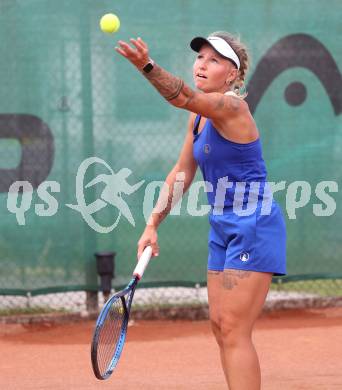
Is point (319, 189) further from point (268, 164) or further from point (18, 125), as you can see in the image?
point (18, 125)

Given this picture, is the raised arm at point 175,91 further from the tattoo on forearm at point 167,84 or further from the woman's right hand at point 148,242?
the woman's right hand at point 148,242

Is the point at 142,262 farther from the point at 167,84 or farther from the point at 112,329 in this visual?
the point at 167,84

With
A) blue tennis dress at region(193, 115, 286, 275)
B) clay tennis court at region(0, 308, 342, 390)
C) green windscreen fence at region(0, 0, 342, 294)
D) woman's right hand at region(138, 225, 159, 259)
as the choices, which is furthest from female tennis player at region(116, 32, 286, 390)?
green windscreen fence at region(0, 0, 342, 294)

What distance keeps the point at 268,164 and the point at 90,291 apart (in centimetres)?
143

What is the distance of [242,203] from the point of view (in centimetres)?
318

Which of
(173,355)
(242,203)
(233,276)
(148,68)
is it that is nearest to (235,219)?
(242,203)

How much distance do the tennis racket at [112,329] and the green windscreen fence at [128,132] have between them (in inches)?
87.2

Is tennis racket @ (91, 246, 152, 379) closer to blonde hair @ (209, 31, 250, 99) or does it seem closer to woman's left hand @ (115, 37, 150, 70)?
blonde hair @ (209, 31, 250, 99)

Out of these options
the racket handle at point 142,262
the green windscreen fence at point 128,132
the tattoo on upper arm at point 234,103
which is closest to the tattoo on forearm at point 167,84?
the tattoo on upper arm at point 234,103

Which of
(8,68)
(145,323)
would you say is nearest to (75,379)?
(145,323)

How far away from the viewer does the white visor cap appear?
3.15 m

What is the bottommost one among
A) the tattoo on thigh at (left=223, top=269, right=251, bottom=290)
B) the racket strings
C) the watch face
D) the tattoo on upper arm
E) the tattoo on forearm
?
the racket strings

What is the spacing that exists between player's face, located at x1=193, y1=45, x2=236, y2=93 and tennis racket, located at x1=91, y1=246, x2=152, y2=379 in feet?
2.19

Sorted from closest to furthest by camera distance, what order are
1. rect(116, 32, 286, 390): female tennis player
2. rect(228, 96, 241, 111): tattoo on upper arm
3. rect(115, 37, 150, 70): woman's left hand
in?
1. rect(115, 37, 150, 70): woman's left hand
2. rect(228, 96, 241, 111): tattoo on upper arm
3. rect(116, 32, 286, 390): female tennis player
